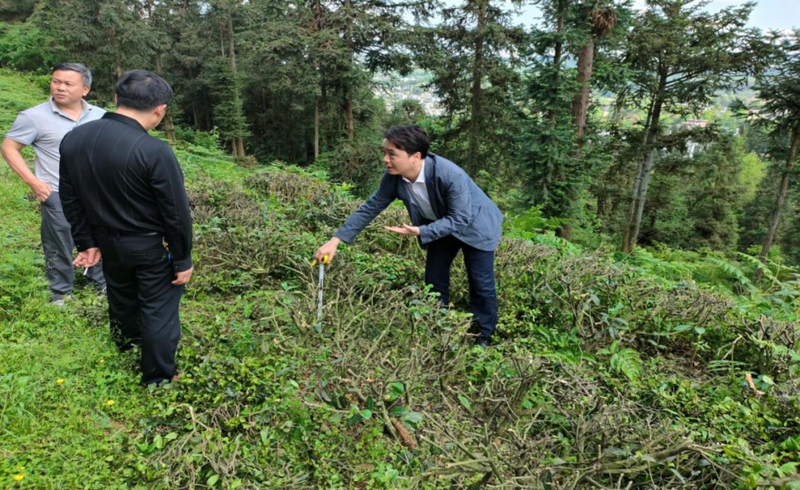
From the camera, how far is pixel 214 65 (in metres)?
22.9

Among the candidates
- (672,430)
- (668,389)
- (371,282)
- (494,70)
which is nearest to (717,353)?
(668,389)

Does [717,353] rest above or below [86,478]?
above

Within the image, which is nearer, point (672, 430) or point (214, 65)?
point (672, 430)

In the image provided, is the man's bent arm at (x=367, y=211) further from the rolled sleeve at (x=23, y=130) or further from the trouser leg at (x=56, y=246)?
the rolled sleeve at (x=23, y=130)

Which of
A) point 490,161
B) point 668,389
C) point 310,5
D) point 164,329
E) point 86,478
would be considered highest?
point 310,5

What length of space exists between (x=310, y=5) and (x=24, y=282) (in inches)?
604

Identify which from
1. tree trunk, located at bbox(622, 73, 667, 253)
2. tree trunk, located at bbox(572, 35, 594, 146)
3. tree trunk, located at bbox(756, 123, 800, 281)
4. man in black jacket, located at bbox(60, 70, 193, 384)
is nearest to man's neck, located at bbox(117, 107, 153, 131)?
man in black jacket, located at bbox(60, 70, 193, 384)

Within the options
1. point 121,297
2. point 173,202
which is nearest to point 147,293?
point 121,297

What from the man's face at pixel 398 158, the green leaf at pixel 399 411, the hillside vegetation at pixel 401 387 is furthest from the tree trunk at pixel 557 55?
the green leaf at pixel 399 411

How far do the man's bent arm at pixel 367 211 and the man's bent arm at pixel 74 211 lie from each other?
1.61 m

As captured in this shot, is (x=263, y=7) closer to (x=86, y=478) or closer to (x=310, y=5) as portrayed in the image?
(x=310, y=5)

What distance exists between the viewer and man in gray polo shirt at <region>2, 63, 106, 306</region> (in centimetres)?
325

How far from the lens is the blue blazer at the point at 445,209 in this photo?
3244 mm

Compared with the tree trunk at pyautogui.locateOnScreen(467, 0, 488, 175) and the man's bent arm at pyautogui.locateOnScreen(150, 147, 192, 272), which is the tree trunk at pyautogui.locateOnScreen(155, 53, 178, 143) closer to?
the tree trunk at pyautogui.locateOnScreen(467, 0, 488, 175)
